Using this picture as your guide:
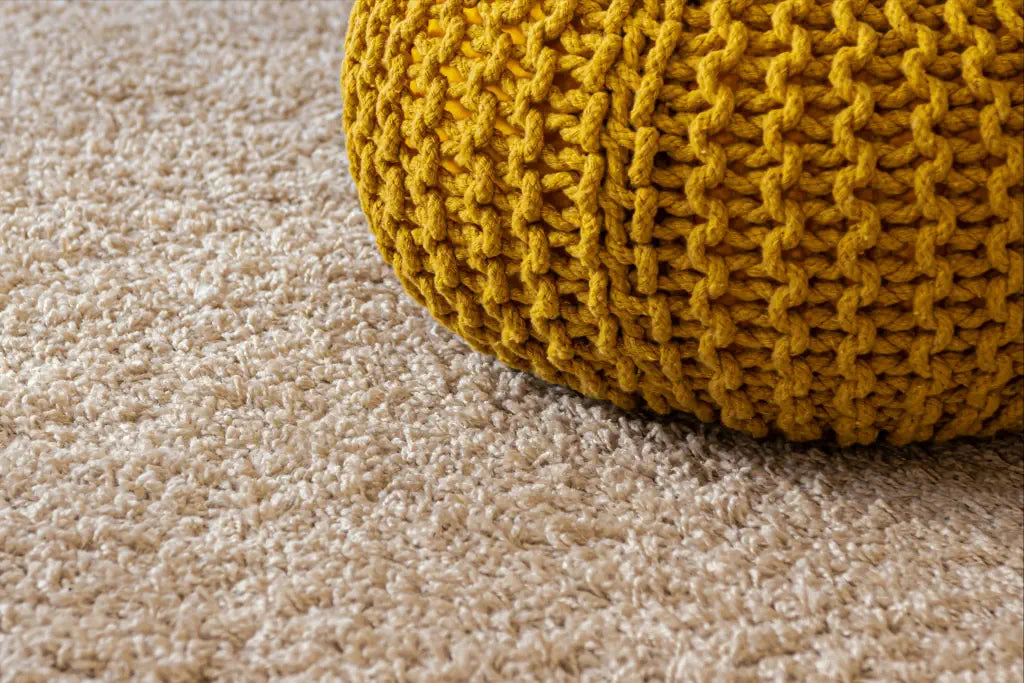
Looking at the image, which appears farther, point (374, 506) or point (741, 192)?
point (374, 506)

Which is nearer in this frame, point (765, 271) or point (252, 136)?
point (765, 271)

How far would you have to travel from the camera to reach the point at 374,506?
0.79m

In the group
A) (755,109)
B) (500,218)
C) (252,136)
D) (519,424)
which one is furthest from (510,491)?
(252,136)

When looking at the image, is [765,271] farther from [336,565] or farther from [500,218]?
[336,565]

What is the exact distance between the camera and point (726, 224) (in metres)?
0.69

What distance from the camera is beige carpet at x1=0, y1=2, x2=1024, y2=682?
680 millimetres

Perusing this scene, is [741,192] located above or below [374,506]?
above

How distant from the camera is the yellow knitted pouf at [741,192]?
67 centimetres

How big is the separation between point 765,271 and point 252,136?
0.74 meters

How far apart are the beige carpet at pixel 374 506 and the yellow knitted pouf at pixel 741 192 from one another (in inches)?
2.7

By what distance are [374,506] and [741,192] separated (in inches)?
12.6

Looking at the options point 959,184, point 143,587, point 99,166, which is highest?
point 959,184

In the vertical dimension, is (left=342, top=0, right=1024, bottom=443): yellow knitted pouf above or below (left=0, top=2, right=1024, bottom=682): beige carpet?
above

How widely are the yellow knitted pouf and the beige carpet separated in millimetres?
68
